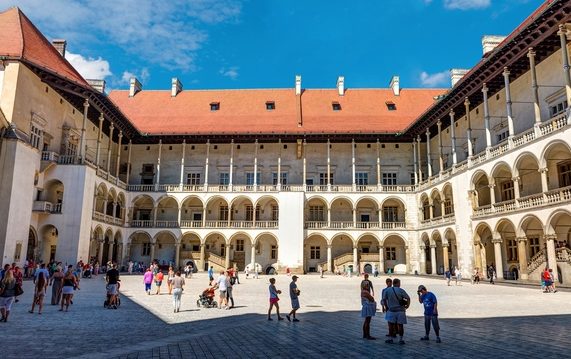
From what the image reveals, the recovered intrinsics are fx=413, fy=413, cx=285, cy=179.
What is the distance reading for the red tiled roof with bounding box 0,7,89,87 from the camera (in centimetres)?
2469

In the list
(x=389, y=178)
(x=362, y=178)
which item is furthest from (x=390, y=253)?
(x=362, y=178)

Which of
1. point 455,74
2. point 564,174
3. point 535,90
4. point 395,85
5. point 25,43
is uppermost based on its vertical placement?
point 395,85

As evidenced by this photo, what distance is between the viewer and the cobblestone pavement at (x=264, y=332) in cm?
709

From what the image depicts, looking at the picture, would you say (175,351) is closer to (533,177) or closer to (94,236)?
(533,177)

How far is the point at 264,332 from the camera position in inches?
362

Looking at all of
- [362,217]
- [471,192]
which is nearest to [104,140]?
[362,217]

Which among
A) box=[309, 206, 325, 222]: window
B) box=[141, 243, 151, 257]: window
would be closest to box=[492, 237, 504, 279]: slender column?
box=[309, 206, 325, 222]: window

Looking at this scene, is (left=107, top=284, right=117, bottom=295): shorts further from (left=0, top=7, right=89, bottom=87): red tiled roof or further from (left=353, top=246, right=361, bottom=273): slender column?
(left=353, top=246, right=361, bottom=273): slender column

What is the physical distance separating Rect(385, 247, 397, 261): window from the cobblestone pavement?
2391 cm

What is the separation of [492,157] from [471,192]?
3.13m

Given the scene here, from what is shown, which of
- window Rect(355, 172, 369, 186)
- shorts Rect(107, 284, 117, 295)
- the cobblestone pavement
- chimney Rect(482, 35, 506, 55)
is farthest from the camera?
window Rect(355, 172, 369, 186)

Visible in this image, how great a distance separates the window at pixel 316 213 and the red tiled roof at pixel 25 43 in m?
22.8

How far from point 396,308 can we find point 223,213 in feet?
108

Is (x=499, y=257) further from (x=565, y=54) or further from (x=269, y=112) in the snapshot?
(x=269, y=112)
